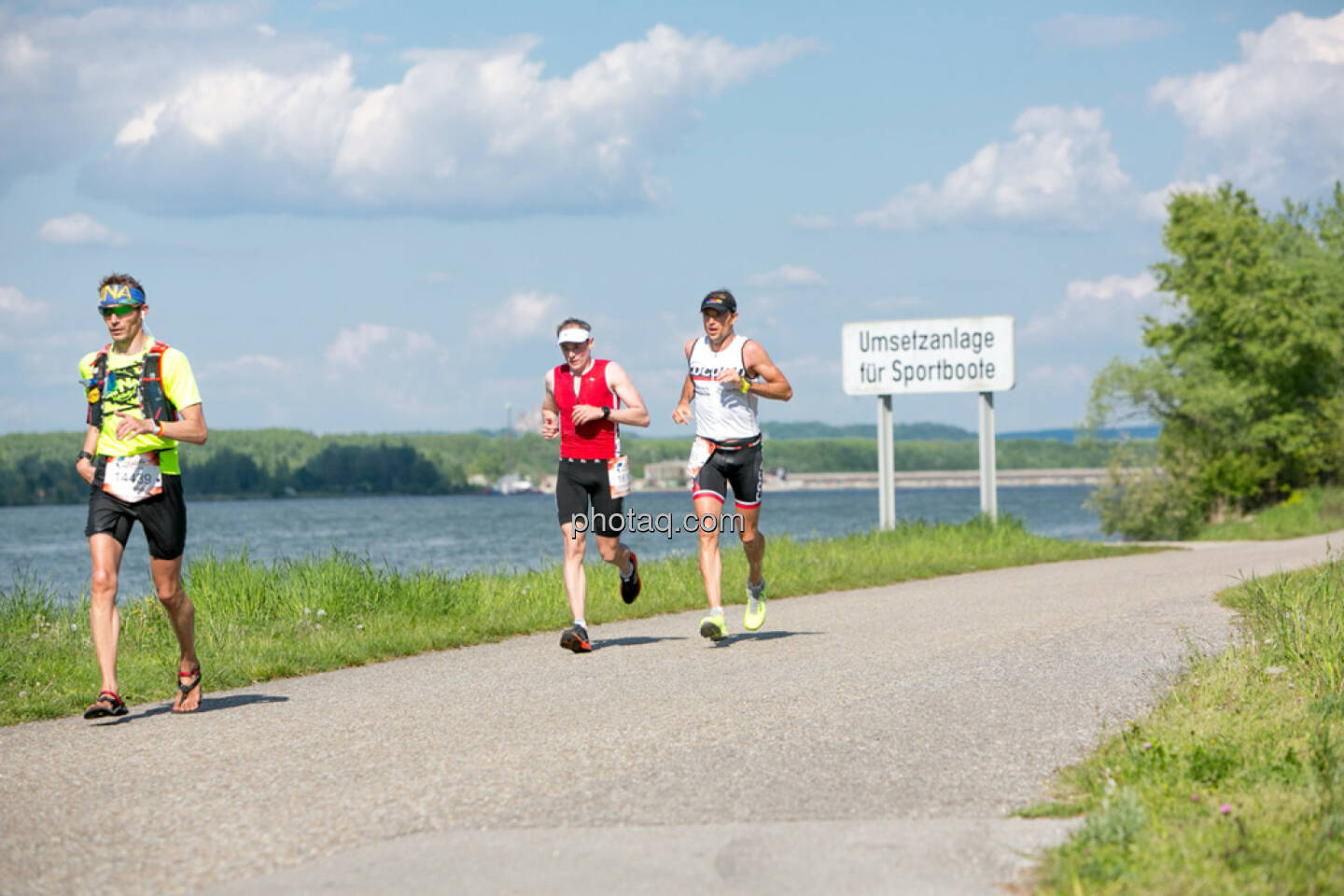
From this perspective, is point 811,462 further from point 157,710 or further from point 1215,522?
point 157,710

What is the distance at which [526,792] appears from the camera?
5441 mm

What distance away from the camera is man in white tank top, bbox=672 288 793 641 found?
10055 millimetres

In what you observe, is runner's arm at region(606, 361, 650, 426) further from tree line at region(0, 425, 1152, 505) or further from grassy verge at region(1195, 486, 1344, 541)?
tree line at region(0, 425, 1152, 505)

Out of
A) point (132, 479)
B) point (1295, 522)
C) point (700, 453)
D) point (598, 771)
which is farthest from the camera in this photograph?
point (1295, 522)

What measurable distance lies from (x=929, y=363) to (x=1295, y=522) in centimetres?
1411

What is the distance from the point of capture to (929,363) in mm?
24625

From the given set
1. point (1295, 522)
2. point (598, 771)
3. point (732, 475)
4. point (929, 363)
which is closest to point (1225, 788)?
point (598, 771)

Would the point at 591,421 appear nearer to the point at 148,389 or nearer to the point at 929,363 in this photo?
the point at 148,389

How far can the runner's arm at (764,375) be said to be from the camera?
10.0 metres

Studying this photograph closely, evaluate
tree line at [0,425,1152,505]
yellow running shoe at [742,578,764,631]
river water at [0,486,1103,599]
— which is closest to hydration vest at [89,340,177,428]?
yellow running shoe at [742,578,764,631]

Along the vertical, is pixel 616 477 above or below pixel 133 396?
below

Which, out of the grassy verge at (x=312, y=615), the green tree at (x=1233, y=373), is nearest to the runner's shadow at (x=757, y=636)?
the grassy verge at (x=312, y=615)

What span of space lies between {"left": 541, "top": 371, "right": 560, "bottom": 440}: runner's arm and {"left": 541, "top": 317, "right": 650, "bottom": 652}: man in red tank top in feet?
0.16

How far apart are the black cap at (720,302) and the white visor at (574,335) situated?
872 millimetres
